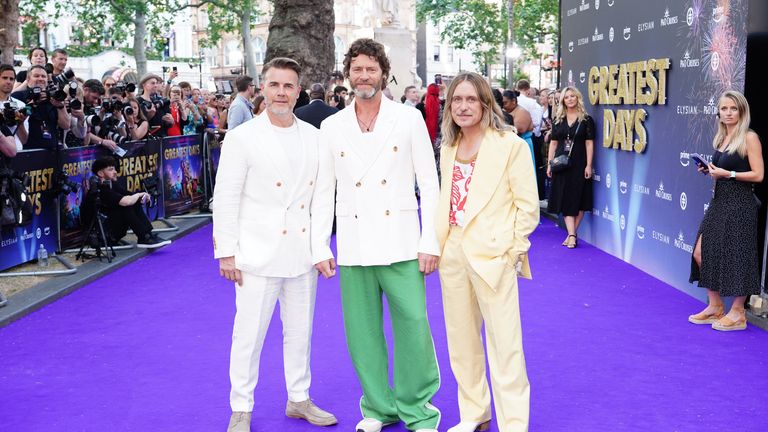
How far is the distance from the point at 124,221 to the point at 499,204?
7537 millimetres

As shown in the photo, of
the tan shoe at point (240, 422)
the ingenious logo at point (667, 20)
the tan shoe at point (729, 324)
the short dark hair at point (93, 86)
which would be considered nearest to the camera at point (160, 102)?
the short dark hair at point (93, 86)

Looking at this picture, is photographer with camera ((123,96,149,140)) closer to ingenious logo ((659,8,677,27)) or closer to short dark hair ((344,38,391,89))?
ingenious logo ((659,8,677,27))

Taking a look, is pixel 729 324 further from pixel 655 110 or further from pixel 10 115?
pixel 10 115

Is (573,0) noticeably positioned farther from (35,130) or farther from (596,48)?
(35,130)

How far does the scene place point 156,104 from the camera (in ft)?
44.4

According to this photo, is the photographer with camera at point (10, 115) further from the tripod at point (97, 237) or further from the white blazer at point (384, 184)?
the white blazer at point (384, 184)

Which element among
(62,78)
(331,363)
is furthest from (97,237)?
(331,363)

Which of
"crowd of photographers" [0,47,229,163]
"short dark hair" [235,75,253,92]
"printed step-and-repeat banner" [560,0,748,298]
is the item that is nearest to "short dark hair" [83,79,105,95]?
"crowd of photographers" [0,47,229,163]

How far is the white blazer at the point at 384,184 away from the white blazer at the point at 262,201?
0.73 ft

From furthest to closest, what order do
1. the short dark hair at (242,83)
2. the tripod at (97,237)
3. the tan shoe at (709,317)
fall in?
the short dark hair at (242,83), the tripod at (97,237), the tan shoe at (709,317)

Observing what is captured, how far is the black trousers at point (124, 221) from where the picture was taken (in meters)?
11.1

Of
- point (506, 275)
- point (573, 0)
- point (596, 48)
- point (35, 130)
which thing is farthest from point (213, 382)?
point (573, 0)

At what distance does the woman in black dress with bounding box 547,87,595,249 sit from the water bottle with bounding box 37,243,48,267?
6.18 metres

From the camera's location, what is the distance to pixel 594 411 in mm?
5383
